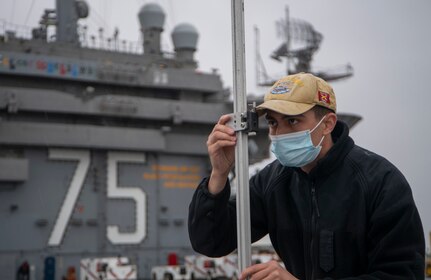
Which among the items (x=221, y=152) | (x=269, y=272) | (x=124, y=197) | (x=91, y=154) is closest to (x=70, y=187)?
(x=91, y=154)

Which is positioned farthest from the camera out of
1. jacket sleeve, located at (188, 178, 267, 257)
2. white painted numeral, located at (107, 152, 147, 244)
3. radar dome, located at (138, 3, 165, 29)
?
radar dome, located at (138, 3, 165, 29)

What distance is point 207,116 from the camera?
2506cm

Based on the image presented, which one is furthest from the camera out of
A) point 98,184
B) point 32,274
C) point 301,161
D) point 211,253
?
point 98,184

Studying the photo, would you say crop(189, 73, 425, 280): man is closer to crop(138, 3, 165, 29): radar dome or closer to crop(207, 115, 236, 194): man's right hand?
crop(207, 115, 236, 194): man's right hand

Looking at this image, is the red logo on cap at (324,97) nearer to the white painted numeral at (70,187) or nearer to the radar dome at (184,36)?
the white painted numeral at (70,187)

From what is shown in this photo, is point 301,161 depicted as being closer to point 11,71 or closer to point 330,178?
point 330,178

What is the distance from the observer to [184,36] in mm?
26547

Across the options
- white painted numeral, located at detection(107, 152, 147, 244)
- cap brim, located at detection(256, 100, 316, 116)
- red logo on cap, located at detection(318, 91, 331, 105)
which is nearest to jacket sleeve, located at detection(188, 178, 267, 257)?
cap brim, located at detection(256, 100, 316, 116)

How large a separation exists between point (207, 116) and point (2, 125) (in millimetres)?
7596

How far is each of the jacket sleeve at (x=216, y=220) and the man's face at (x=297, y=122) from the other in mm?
344

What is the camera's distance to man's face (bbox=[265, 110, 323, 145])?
262 centimetres

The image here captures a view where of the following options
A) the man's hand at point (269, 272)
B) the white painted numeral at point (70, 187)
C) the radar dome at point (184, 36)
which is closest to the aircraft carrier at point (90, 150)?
the white painted numeral at point (70, 187)

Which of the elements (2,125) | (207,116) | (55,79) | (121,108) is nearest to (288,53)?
(207,116)

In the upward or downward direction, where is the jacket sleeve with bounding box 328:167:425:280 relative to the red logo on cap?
downward
